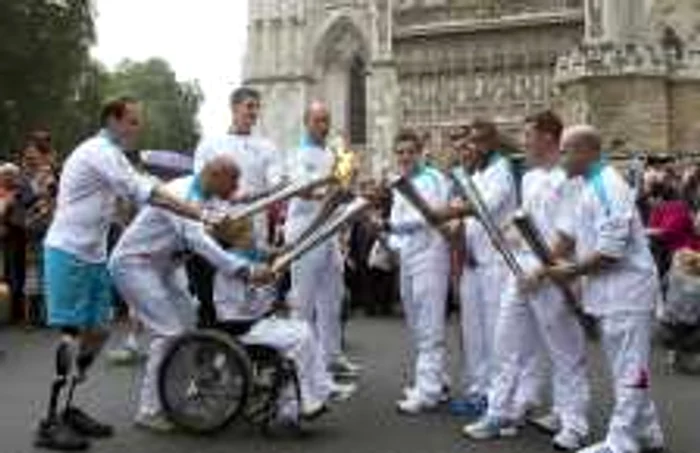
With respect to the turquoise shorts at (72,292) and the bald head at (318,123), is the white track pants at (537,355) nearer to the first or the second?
the bald head at (318,123)

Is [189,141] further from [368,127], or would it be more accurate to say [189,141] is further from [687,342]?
[687,342]

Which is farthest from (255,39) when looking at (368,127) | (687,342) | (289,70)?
(687,342)

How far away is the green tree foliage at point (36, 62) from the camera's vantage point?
4194cm

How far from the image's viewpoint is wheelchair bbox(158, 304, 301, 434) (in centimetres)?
1008

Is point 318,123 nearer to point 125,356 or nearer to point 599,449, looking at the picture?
point 125,356

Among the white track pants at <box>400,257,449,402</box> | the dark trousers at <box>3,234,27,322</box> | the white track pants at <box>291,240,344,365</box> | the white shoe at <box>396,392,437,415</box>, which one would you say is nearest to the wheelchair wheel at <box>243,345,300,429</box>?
the white shoe at <box>396,392,437,415</box>

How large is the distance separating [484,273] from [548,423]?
1.31 m

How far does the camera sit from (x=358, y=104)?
64.3 m

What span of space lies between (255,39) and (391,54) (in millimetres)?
11799

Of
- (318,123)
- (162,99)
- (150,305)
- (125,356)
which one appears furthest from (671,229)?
(162,99)

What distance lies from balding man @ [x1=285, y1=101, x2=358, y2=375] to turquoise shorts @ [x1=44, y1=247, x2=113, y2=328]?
6.46 feet

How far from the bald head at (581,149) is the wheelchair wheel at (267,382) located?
2.25 metres

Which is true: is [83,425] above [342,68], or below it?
below

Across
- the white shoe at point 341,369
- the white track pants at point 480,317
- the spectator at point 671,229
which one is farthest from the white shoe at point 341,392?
the spectator at point 671,229
